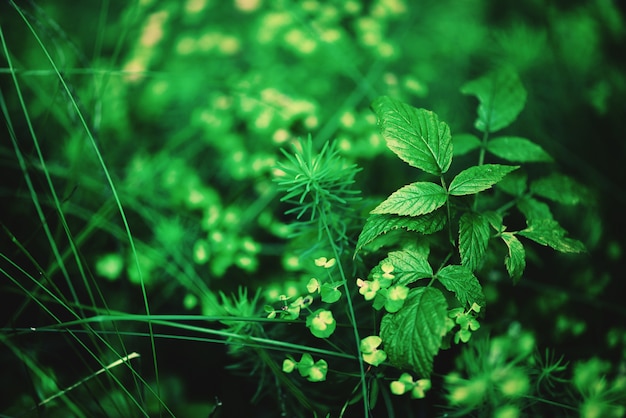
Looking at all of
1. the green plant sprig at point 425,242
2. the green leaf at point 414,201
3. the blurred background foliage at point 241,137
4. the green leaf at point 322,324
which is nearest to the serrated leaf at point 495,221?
the green plant sprig at point 425,242

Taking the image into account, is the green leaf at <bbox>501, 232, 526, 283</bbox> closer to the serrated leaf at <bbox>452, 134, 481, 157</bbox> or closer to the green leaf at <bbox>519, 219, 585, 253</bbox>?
the green leaf at <bbox>519, 219, 585, 253</bbox>

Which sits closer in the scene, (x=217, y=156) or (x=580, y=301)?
(x=580, y=301)

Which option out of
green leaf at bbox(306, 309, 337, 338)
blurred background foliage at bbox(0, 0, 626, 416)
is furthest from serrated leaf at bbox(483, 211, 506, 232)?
green leaf at bbox(306, 309, 337, 338)

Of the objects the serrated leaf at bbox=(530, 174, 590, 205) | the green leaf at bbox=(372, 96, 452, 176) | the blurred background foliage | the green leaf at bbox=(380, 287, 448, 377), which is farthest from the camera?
the blurred background foliage

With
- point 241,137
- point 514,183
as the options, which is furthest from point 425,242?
point 241,137

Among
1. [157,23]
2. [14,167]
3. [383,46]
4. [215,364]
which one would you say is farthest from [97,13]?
[215,364]

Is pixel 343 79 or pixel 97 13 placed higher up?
pixel 97 13

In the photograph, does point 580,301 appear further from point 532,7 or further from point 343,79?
point 532,7
